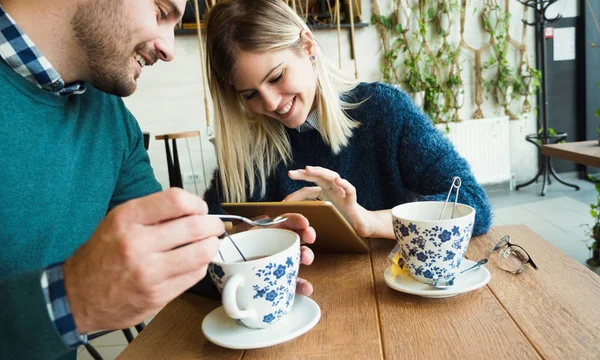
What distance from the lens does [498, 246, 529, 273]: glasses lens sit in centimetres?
77

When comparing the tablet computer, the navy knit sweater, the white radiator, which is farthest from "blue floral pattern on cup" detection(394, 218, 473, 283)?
the white radiator

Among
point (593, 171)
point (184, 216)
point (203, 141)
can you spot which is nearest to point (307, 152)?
point (184, 216)

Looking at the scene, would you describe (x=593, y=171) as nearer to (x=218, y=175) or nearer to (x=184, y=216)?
(x=218, y=175)

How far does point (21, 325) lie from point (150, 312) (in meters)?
0.13

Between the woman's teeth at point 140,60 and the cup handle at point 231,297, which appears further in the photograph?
the woman's teeth at point 140,60

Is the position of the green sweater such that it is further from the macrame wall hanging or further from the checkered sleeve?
the macrame wall hanging

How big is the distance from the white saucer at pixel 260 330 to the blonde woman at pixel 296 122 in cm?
63

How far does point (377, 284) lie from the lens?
75cm

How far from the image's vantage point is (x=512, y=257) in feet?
2.65

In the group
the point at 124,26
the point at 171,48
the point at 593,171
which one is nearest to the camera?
the point at 124,26

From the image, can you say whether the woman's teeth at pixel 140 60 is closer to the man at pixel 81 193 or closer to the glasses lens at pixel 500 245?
the man at pixel 81 193

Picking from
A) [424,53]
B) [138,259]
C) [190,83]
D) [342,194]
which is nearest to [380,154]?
[342,194]

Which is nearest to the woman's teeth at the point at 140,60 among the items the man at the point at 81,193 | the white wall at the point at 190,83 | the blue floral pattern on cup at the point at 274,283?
the man at the point at 81,193

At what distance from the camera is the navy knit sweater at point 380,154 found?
128 centimetres
